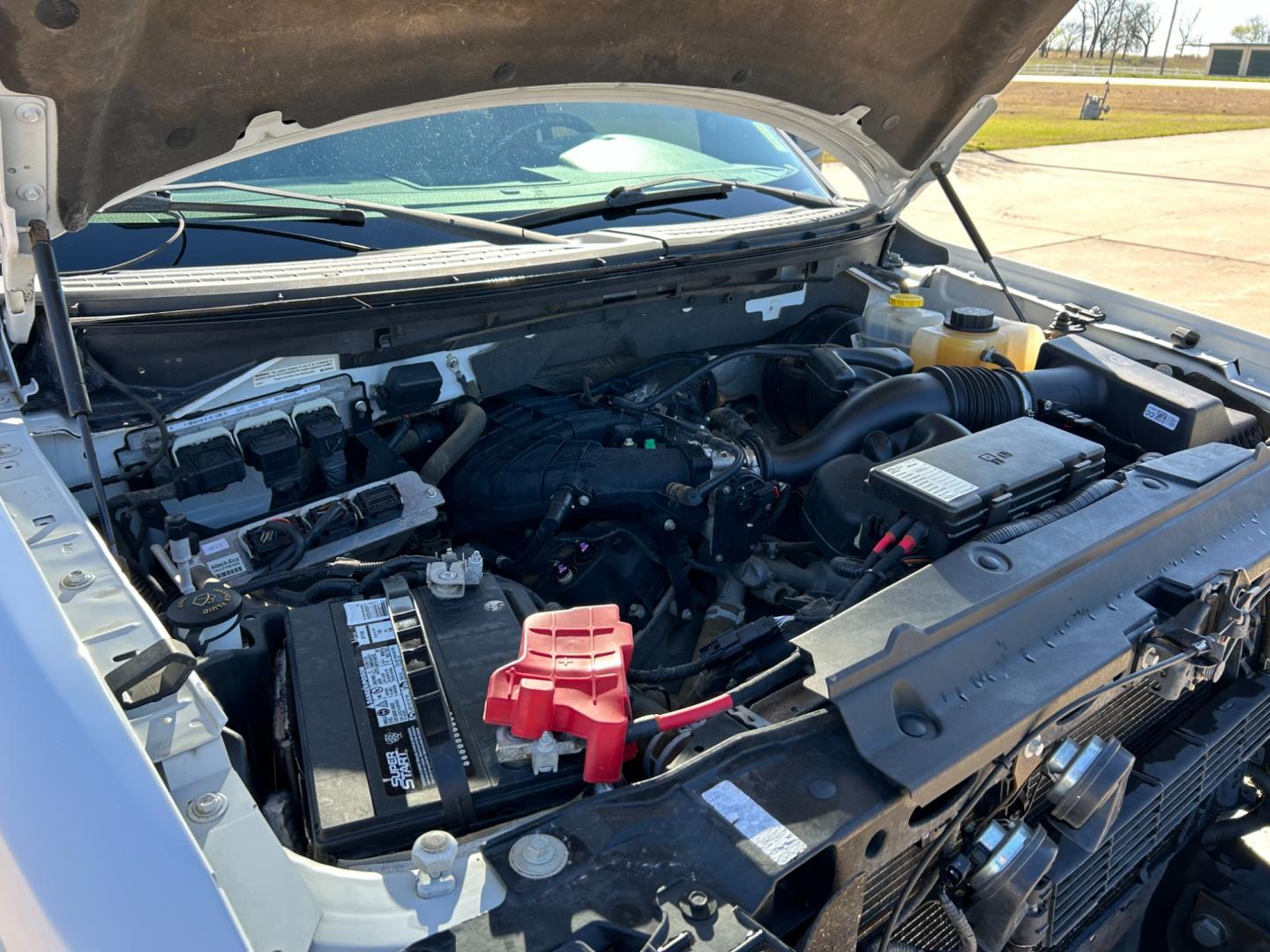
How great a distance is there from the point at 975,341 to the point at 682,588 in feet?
3.26

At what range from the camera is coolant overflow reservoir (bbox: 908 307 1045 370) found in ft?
7.87

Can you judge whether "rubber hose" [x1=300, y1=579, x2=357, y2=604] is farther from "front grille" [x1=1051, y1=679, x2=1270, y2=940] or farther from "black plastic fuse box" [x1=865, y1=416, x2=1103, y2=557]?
"front grille" [x1=1051, y1=679, x2=1270, y2=940]

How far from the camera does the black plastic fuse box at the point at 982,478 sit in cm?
156

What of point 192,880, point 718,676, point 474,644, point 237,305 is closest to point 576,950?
point 192,880

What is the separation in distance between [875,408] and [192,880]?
1.61 m

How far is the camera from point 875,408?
211 centimetres

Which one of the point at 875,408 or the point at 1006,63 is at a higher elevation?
the point at 1006,63

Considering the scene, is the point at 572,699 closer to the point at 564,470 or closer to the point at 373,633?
the point at 373,633

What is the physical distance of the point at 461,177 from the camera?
2412 mm

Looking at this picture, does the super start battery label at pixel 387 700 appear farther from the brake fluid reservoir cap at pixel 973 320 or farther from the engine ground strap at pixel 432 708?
the brake fluid reservoir cap at pixel 973 320

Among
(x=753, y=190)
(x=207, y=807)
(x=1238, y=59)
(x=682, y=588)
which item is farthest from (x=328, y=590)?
(x=1238, y=59)

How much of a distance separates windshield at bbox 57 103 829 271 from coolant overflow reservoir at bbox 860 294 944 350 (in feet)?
1.46

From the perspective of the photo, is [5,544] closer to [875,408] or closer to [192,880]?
[192,880]

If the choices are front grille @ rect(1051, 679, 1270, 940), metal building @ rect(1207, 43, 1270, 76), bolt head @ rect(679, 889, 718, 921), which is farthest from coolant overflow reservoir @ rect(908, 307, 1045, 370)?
metal building @ rect(1207, 43, 1270, 76)
